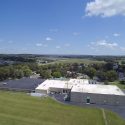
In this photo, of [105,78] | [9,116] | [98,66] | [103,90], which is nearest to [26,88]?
[103,90]

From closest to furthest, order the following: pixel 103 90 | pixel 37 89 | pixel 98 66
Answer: pixel 103 90
pixel 37 89
pixel 98 66

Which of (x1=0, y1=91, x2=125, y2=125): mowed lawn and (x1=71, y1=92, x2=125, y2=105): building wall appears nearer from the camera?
(x1=0, y1=91, x2=125, y2=125): mowed lawn

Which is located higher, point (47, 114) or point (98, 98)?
point (47, 114)

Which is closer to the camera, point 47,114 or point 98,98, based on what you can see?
point 47,114

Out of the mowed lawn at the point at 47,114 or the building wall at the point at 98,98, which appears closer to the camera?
→ the mowed lawn at the point at 47,114

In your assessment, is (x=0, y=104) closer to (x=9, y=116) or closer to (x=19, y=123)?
(x=9, y=116)
